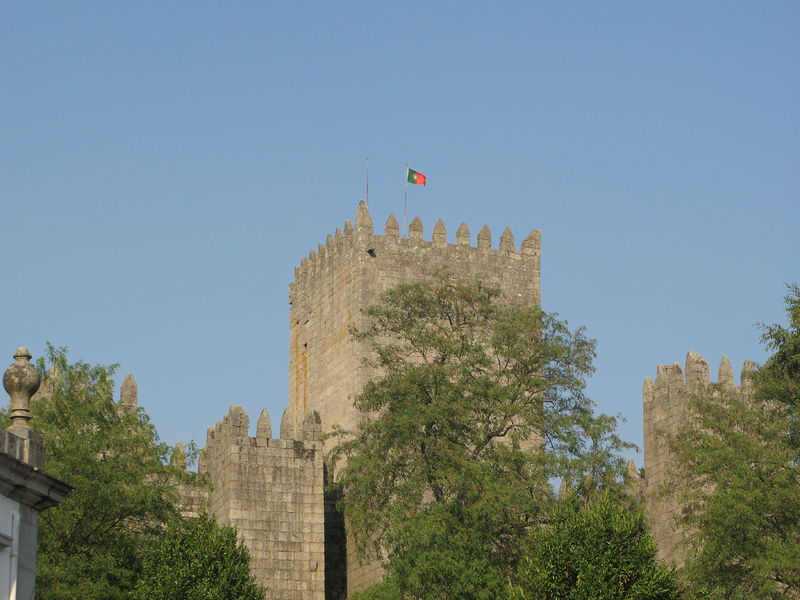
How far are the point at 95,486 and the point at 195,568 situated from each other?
10.1 ft

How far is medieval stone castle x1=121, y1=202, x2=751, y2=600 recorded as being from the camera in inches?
1908

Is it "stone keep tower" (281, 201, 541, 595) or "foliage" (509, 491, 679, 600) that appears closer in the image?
"foliage" (509, 491, 679, 600)

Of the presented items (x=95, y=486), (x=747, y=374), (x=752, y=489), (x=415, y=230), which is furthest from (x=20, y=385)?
(x=415, y=230)

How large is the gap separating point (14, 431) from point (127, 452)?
662 inches

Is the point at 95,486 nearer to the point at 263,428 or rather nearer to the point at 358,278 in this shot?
the point at 263,428

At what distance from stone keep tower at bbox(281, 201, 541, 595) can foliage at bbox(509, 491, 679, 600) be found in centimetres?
1324

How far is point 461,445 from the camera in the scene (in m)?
44.8

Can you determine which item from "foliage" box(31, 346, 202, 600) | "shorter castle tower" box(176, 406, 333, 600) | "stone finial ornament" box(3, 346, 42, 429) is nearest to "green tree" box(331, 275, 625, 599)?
"shorter castle tower" box(176, 406, 333, 600)

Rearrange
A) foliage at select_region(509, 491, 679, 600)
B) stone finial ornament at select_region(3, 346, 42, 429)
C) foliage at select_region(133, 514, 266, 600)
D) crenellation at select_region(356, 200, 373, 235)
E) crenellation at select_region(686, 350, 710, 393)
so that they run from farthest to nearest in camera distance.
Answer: crenellation at select_region(356, 200, 373, 235), crenellation at select_region(686, 350, 710, 393), foliage at select_region(133, 514, 266, 600), foliage at select_region(509, 491, 679, 600), stone finial ornament at select_region(3, 346, 42, 429)

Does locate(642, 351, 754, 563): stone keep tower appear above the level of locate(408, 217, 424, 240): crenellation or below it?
below

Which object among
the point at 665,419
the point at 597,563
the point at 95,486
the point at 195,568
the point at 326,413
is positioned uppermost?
the point at 326,413

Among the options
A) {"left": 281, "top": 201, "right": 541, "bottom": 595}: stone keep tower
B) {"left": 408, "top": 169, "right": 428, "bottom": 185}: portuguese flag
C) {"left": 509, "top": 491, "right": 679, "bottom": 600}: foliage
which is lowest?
{"left": 509, "top": 491, "right": 679, "bottom": 600}: foliage

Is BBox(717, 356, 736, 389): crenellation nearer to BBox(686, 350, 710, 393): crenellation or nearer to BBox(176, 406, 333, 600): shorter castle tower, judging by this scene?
BBox(686, 350, 710, 393): crenellation

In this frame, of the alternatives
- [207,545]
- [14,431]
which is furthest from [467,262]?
[14,431]
